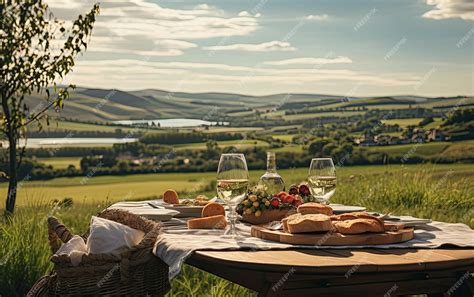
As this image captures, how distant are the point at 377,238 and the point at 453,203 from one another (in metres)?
6.43

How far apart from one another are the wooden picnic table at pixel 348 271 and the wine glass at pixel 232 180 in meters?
0.46

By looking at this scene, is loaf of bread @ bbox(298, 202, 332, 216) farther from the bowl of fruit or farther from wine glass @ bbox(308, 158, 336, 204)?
wine glass @ bbox(308, 158, 336, 204)

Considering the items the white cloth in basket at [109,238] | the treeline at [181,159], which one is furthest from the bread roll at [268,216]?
the treeline at [181,159]

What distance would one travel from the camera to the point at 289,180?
418 inches

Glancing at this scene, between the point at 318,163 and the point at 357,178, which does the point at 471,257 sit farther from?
the point at 357,178

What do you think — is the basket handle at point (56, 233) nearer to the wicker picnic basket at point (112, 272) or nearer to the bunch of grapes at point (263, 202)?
the wicker picnic basket at point (112, 272)

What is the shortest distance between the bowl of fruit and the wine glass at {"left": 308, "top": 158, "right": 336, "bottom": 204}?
0.18 m

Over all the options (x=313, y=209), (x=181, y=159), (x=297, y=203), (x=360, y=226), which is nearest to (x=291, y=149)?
(x=181, y=159)

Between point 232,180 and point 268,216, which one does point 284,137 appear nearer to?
point 268,216

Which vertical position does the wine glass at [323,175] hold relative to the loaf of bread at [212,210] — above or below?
above

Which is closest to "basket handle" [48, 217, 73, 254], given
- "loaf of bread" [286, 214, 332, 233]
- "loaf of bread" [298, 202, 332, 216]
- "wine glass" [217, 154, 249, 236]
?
"wine glass" [217, 154, 249, 236]

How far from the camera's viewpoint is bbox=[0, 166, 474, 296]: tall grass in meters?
6.54

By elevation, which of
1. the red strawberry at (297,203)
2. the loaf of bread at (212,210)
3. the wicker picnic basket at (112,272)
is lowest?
the wicker picnic basket at (112,272)

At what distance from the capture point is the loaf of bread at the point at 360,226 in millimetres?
3266
